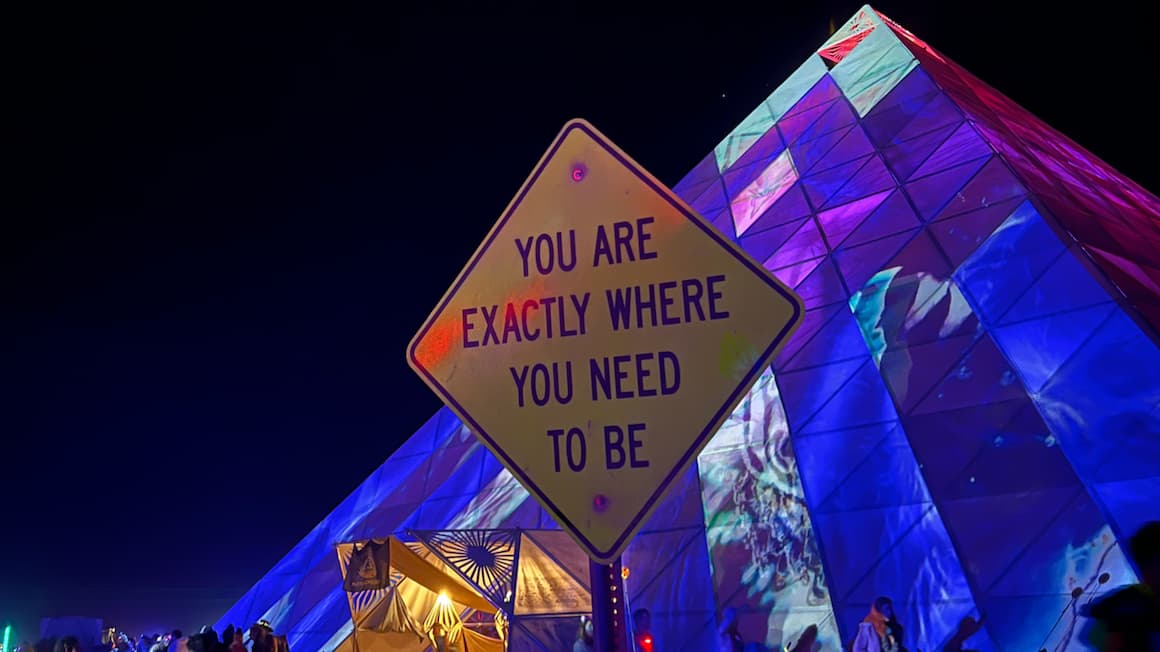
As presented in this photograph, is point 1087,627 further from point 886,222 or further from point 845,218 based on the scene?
point 845,218

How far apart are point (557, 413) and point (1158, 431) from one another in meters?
8.98

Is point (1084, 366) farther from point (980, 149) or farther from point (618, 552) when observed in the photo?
point (618, 552)

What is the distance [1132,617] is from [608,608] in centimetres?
194

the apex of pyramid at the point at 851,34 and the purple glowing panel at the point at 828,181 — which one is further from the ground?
the apex of pyramid at the point at 851,34

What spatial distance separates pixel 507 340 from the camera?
9.66ft

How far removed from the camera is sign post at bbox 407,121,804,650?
8.59 feet

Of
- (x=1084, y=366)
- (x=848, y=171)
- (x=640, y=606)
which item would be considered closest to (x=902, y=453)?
(x=1084, y=366)

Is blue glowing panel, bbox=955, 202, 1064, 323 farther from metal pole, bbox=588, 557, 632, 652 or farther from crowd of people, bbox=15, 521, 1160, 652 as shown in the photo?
metal pole, bbox=588, 557, 632, 652

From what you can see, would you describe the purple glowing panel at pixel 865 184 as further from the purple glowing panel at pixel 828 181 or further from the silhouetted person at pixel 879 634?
the silhouetted person at pixel 879 634

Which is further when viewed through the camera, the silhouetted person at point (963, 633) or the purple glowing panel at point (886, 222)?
the purple glowing panel at point (886, 222)

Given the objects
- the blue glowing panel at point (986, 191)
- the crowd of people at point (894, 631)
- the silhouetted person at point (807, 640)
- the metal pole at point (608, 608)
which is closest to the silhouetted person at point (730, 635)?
the crowd of people at point (894, 631)

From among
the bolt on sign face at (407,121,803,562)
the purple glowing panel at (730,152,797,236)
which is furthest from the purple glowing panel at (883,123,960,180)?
the bolt on sign face at (407,121,803,562)

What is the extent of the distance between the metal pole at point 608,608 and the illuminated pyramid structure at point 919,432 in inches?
297

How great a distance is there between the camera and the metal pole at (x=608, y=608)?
8.80ft
